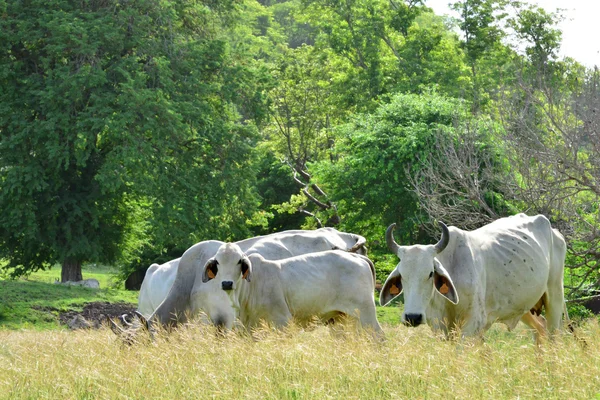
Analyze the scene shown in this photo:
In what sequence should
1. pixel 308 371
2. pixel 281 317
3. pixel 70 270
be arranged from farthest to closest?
pixel 70 270
pixel 281 317
pixel 308 371

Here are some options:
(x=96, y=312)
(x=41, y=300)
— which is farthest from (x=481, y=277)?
(x=41, y=300)

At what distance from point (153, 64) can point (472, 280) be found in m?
20.5

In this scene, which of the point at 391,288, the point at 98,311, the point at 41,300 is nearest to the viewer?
the point at 391,288

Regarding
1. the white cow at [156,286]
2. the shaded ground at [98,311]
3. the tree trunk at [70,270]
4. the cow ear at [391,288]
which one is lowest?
the tree trunk at [70,270]

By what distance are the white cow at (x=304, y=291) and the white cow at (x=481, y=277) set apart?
6.02 feet

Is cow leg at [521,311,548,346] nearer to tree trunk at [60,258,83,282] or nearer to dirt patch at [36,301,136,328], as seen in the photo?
dirt patch at [36,301,136,328]

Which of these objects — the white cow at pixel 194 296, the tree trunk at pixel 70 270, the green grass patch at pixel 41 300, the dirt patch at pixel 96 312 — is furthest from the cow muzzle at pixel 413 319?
the tree trunk at pixel 70 270

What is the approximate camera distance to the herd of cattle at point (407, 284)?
9.95 meters

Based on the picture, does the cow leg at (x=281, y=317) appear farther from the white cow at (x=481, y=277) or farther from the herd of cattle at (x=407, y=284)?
A: the white cow at (x=481, y=277)

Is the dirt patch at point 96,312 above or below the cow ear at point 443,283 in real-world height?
below

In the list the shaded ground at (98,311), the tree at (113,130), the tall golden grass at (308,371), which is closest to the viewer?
the tall golden grass at (308,371)

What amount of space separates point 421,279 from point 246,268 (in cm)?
276

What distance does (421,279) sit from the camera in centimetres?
965

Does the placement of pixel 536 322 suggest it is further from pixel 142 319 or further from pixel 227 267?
pixel 142 319
